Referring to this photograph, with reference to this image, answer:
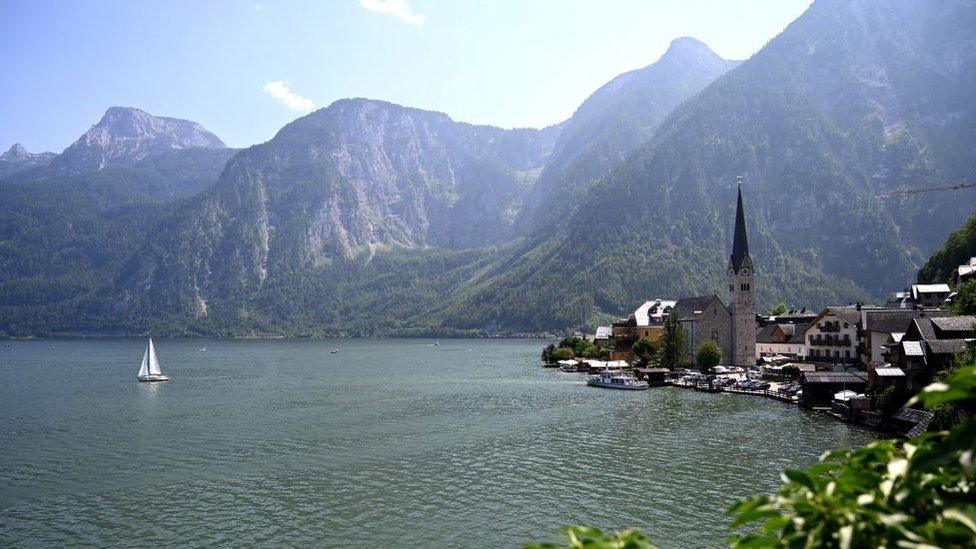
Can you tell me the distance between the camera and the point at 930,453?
4.30 meters

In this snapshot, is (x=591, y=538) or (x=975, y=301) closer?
(x=591, y=538)

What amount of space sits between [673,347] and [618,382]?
65.1 ft

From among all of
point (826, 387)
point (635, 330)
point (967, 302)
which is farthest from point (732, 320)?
point (967, 302)

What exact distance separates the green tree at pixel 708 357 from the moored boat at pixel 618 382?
13703mm

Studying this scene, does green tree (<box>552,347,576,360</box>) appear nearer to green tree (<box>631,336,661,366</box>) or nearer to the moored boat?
green tree (<box>631,336,661,366</box>)

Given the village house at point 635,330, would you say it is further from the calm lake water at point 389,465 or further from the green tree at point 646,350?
the calm lake water at point 389,465

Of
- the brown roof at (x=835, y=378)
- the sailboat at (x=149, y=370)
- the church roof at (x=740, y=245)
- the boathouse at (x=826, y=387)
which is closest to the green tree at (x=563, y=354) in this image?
the church roof at (x=740, y=245)

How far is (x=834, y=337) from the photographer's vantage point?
352 feet

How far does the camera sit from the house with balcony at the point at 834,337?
104438mm

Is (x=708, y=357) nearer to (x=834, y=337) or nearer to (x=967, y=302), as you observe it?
(x=834, y=337)

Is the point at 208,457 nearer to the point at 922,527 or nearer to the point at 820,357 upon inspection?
the point at 922,527

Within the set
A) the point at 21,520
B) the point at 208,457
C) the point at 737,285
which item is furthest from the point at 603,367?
the point at 21,520

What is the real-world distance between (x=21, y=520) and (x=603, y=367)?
99.1 m

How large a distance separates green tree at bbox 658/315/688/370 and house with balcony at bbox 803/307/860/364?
2126 cm
